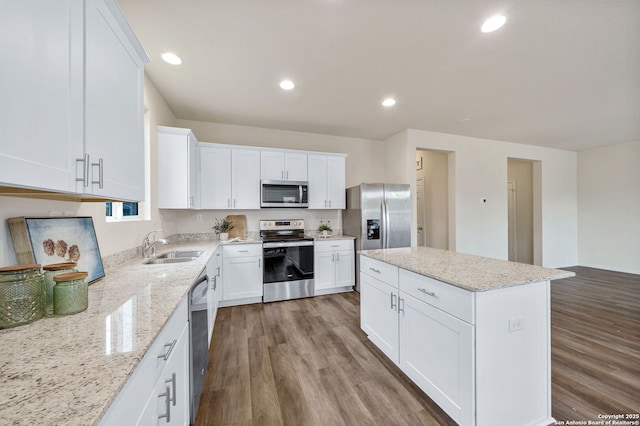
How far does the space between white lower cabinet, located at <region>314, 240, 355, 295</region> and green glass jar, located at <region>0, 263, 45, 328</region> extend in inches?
115

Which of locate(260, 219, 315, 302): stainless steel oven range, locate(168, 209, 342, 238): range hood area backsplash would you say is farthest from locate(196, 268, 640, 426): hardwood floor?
locate(168, 209, 342, 238): range hood area backsplash

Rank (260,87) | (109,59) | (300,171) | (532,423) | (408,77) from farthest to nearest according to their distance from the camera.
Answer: (300,171)
(260,87)
(408,77)
(532,423)
(109,59)

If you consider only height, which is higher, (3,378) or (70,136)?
(70,136)

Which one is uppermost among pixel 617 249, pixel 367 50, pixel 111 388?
pixel 367 50

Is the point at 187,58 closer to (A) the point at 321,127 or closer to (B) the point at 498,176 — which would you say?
(A) the point at 321,127

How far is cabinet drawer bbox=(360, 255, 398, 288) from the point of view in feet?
6.39

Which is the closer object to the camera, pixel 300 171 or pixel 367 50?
pixel 367 50

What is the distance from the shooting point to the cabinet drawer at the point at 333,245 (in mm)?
3682

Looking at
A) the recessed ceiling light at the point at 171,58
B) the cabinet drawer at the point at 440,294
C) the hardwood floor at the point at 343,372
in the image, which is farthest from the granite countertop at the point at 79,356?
the recessed ceiling light at the point at 171,58

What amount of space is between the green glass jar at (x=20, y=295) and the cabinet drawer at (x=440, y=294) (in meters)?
1.93

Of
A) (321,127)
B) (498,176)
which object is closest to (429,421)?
(321,127)

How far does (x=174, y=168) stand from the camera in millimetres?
2855

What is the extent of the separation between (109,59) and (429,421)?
2647 millimetres

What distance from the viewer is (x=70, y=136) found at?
2.85ft
